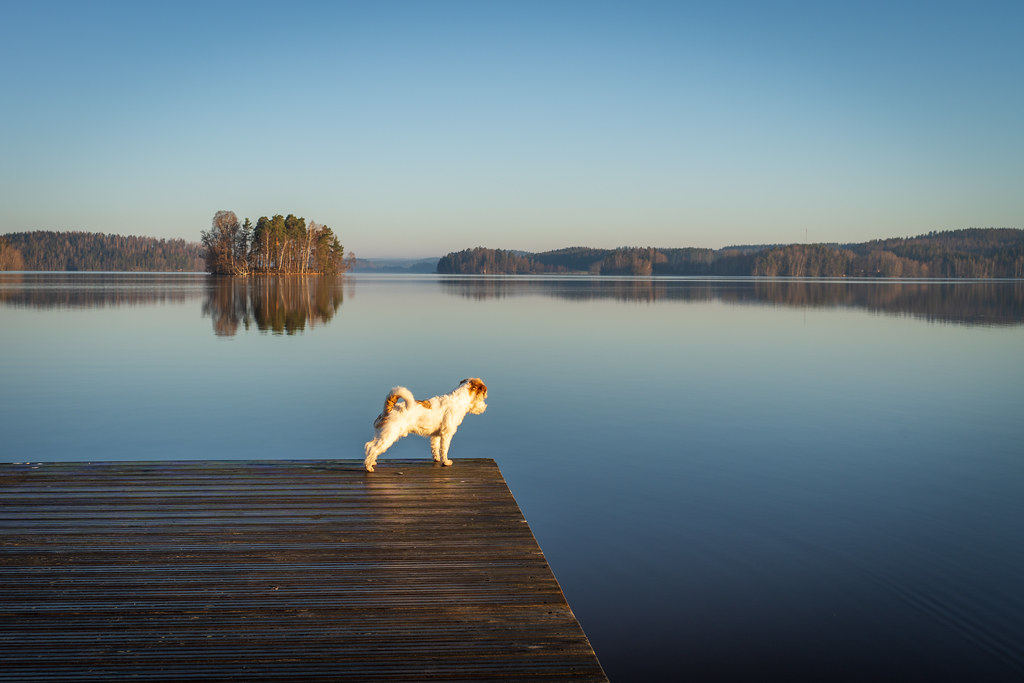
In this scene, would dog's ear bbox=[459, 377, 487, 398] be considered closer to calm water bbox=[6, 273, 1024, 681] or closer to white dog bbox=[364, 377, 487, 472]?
white dog bbox=[364, 377, 487, 472]

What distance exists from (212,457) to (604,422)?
6939mm

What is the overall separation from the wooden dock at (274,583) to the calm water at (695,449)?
1309 millimetres

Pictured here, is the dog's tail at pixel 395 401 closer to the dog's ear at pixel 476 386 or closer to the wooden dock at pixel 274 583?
the wooden dock at pixel 274 583

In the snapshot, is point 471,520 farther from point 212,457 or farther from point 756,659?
point 212,457

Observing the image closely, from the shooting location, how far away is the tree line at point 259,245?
414 ft

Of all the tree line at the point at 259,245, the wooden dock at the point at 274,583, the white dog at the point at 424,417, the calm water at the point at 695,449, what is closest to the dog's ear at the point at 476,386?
the white dog at the point at 424,417

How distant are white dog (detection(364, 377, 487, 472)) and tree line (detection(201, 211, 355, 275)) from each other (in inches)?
4824

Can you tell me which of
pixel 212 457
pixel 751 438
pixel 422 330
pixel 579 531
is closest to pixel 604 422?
pixel 751 438

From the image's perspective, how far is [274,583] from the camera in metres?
5.00

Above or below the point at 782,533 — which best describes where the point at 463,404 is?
above

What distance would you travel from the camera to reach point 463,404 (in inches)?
328

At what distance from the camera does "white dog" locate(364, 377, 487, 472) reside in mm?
7570

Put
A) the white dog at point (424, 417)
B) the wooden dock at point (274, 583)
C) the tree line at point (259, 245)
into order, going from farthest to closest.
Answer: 1. the tree line at point (259, 245)
2. the white dog at point (424, 417)
3. the wooden dock at point (274, 583)

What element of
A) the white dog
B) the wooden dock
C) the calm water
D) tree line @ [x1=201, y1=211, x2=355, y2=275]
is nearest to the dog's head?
the white dog
